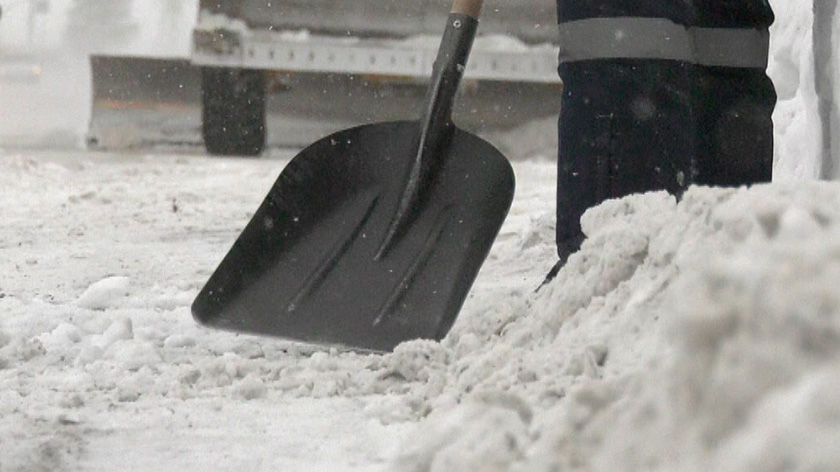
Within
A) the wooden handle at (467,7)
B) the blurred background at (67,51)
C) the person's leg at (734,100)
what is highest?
the wooden handle at (467,7)

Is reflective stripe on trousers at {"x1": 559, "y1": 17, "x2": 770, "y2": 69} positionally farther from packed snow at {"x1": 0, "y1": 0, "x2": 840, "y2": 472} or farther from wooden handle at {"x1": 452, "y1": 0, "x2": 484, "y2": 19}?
packed snow at {"x1": 0, "y1": 0, "x2": 840, "y2": 472}

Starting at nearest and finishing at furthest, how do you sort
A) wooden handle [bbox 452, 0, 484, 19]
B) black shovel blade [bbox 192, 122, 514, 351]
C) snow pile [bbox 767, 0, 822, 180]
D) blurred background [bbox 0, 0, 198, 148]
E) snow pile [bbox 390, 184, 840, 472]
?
snow pile [bbox 390, 184, 840, 472] → black shovel blade [bbox 192, 122, 514, 351] → wooden handle [bbox 452, 0, 484, 19] → snow pile [bbox 767, 0, 822, 180] → blurred background [bbox 0, 0, 198, 148]

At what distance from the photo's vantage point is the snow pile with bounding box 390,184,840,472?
692 mm

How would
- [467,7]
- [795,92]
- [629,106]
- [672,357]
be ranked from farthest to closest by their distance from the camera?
[795,92], [467,7], [629,106], [672,357]

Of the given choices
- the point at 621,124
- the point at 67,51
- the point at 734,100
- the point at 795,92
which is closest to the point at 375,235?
the point at 621,124

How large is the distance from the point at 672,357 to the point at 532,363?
0.53 meters

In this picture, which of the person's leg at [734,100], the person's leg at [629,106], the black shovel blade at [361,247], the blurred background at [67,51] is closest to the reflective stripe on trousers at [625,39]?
the person's leg at [629,106]

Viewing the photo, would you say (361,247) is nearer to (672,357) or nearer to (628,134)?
(628,134)

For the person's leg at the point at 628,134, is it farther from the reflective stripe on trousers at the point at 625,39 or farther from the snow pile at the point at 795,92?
the snow pile at the point at 795,92

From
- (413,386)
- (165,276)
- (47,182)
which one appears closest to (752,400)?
(413,386)

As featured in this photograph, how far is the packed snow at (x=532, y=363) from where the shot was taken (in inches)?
28.0

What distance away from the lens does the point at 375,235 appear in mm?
2070

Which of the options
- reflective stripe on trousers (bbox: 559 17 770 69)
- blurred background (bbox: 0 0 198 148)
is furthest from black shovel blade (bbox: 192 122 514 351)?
blurred background (bbox: 0 0 198 148)

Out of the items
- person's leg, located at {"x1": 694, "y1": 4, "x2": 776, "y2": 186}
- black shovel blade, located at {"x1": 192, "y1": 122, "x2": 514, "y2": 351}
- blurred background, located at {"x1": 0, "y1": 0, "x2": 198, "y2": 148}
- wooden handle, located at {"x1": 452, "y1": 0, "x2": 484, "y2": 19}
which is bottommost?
blurred background, located at {"x1": 0, "y1": 0, "x2": 198, "y2": 148}
